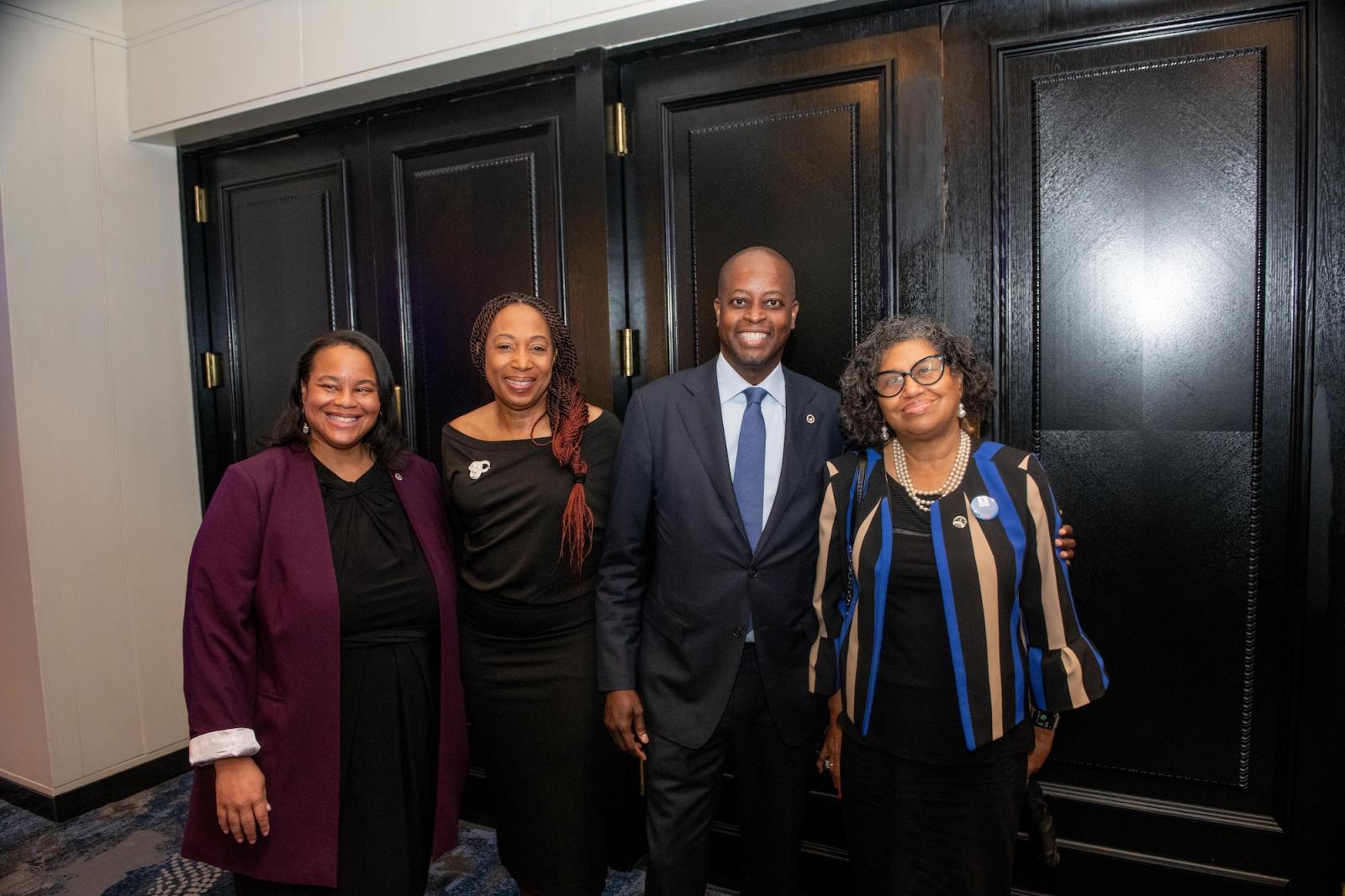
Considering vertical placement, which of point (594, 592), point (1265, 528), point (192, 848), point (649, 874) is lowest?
point (649, 874)

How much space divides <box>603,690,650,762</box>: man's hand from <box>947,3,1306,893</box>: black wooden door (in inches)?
41.5

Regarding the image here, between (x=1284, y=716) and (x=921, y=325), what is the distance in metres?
1.26

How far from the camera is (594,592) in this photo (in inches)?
73.6

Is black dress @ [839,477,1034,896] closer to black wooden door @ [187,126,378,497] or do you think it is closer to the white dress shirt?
the white dress shirt

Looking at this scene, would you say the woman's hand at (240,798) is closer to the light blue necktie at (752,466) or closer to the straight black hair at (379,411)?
the straight black hair at (379,411)

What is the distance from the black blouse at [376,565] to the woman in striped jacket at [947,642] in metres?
0.91

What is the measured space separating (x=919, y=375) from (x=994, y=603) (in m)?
0.45

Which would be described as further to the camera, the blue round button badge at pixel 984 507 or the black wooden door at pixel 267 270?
the black wooden door at pixel 267 270

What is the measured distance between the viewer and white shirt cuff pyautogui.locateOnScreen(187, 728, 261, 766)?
148 centimetres

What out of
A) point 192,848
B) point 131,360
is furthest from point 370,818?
point 131,360

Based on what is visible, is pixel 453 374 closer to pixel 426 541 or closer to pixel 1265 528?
pixel 426 541

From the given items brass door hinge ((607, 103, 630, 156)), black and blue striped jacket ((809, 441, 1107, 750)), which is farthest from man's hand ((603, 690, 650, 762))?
brass door hinge ((607, 103, 630, 156))

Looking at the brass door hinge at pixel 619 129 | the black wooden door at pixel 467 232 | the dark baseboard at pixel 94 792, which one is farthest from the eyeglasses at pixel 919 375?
the dark baseboard at pixel 94 792

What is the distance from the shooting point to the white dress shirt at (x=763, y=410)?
176 cm
